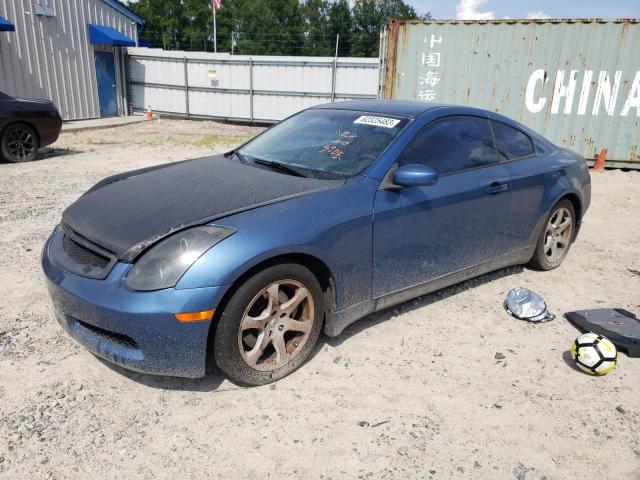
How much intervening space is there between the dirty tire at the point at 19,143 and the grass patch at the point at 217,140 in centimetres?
392

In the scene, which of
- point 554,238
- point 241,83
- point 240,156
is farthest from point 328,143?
point 241,83

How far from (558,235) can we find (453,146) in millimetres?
1792

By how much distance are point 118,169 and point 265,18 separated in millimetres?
69900

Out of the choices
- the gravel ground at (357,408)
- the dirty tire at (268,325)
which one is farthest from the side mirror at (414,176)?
the gravel ground at (357,408)

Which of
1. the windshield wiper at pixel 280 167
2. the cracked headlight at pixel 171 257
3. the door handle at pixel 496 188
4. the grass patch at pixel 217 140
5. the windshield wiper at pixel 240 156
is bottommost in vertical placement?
the grass patch at pixel 217 140

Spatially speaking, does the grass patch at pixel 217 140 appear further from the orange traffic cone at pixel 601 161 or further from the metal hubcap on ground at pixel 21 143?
the orange traffic cone at pixel 601 161

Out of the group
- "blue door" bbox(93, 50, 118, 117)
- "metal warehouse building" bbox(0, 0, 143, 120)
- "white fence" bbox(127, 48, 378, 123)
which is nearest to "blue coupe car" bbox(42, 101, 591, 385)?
"white fence" bbox(127, 48, 378, 123)

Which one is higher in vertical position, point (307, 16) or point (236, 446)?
point (307, 16)

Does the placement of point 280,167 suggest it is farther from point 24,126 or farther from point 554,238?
point 24,126

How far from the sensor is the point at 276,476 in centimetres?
230

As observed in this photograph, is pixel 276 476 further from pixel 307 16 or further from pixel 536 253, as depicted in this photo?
pixel 307 16

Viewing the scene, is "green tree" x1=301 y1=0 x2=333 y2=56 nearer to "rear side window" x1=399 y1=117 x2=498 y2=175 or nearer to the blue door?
the blue door

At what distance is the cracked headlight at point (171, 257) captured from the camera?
2.50 meters

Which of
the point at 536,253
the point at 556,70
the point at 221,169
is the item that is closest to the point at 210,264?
the point at 221,169
